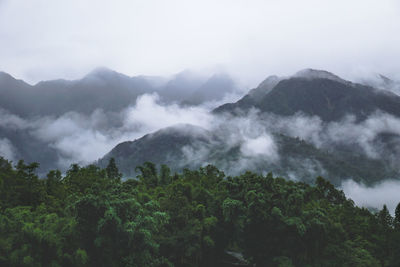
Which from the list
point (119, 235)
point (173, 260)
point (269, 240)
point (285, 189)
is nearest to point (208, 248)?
point (173, 260)

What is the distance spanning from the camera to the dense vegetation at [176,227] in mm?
22330

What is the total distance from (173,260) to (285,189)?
423 inches

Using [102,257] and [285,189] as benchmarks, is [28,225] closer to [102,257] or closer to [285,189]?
[102,257]

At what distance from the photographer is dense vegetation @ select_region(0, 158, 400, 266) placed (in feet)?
73.3

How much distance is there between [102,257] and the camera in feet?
74.3

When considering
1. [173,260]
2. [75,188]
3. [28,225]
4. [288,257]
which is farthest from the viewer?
[75,188]

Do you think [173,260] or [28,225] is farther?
[173,260]

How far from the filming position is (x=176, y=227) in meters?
29.9

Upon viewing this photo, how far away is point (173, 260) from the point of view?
29.6 m

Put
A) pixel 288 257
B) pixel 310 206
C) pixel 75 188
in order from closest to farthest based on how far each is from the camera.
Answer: pixel 288 257, pixel 310 206, pixel 75 188

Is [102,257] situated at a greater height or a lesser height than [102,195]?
lesser

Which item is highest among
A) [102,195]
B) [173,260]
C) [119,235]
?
[102,195]

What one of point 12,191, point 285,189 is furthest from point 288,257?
point 12,191

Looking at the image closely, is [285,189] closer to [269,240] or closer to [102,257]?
[269,240]
